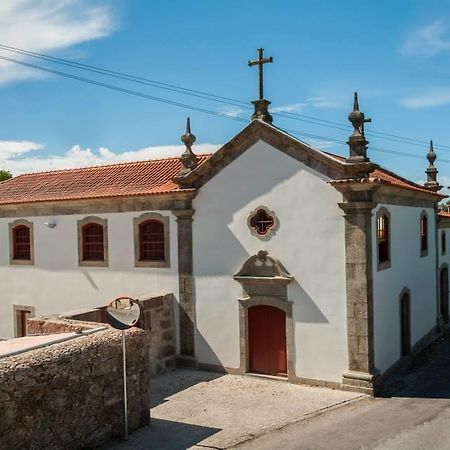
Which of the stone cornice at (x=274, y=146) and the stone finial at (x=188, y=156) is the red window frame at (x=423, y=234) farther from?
the stone finial at (x=188, y=156)

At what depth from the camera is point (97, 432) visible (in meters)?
9.13

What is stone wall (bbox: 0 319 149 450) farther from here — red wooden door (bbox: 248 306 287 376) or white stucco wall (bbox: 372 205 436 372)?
white stucco wall (bbox: 372 205 436 372)

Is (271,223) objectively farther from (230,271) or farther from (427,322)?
(427,322)

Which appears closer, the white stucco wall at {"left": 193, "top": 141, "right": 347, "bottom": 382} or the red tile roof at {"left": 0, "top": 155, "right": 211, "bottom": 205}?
the white stucco wall at {"left": 193, "top": 141, "right": 347, "bottom": 382}

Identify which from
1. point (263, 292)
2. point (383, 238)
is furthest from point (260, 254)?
point (383, 238)

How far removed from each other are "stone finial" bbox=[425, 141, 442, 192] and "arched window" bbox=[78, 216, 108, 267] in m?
11.8

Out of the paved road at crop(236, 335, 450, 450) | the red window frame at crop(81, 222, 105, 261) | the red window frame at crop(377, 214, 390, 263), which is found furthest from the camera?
the red window frame at crop(81, 222, 105, 261)

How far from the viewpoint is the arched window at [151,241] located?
15047mm

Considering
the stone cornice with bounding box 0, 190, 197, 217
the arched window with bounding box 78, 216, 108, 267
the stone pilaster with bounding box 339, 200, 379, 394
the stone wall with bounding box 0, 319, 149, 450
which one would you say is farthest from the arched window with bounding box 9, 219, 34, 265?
the stone pilaster with bounding box 339, 200, 379, 394

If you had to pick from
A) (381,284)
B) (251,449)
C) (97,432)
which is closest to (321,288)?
(381,284)

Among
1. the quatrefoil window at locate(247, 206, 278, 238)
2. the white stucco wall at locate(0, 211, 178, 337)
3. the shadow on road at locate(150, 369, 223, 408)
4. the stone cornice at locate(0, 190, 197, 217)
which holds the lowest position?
the shadow on road at locate(150, 369, 223, 408)

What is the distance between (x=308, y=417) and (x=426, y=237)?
31.4 ft

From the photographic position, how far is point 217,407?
1148 centimetres

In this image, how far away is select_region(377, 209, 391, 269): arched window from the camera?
13406 millimetres
